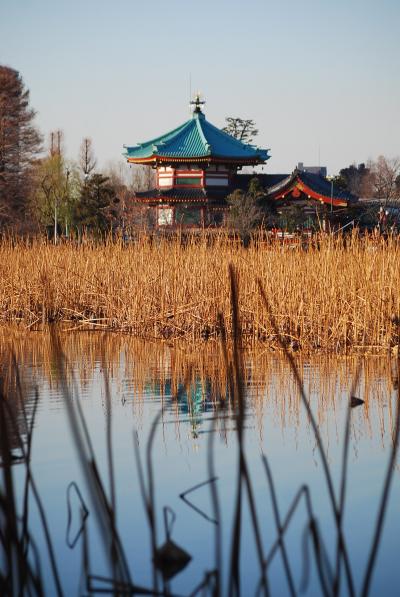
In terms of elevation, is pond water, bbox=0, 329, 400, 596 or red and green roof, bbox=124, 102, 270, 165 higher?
red and green roof, bbox=124, 102, 270, 165

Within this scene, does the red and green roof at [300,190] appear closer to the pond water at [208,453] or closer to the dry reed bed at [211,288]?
the dry reed bed at [211,288]

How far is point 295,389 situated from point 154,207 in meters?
18.9

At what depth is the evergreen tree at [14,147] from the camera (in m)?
21.8

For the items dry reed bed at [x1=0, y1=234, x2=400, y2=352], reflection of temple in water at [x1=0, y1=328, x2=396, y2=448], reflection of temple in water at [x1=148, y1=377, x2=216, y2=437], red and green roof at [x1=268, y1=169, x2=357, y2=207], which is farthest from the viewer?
red and green roof at [x1=268, y1=169, x2=357, y2=207]

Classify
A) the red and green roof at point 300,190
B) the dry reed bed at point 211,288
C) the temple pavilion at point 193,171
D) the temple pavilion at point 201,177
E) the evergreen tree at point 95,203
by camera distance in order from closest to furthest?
1. the dry reed bed at point 211,288
2. the red and green roof at point 300,190
3. the evergreen tree at point 95,203
4. the temple pavilion at point 201,177
5. the temple pavilion at point 193,171

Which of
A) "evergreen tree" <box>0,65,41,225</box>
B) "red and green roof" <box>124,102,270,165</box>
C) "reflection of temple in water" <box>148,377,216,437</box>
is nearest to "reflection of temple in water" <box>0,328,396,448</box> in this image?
"reflection of temple in water" <box>148,377,216,437</box>

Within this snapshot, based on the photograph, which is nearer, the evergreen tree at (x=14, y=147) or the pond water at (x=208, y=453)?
the pond water at (x=208, y=453)

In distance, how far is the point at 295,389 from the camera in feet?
17.4

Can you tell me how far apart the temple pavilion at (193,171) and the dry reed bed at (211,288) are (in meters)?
13.2

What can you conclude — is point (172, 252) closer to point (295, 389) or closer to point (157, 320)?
point (157, 320)

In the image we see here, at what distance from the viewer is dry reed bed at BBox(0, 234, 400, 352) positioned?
6520mm

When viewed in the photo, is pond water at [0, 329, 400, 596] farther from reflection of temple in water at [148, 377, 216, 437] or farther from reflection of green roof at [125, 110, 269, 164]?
reflection of green roof at [125, 110, 269, 164]

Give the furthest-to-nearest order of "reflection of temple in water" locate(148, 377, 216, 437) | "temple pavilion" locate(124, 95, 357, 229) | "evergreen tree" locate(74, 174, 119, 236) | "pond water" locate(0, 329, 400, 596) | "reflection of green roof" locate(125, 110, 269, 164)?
"reflection of green roof" locate(125, 110, 269, 164), "temple pavilion" locate(124, 95, 357, 229), "evergreen tree" locate(74, 174, 119, 236), "reflection of temple in water" locate(148, 377, 216, 437), "pond water" locate(0, 329, 400, 596)

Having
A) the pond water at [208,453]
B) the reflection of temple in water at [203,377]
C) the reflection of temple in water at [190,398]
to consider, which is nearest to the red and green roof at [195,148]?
the reflection of temple in water at [203,377]
